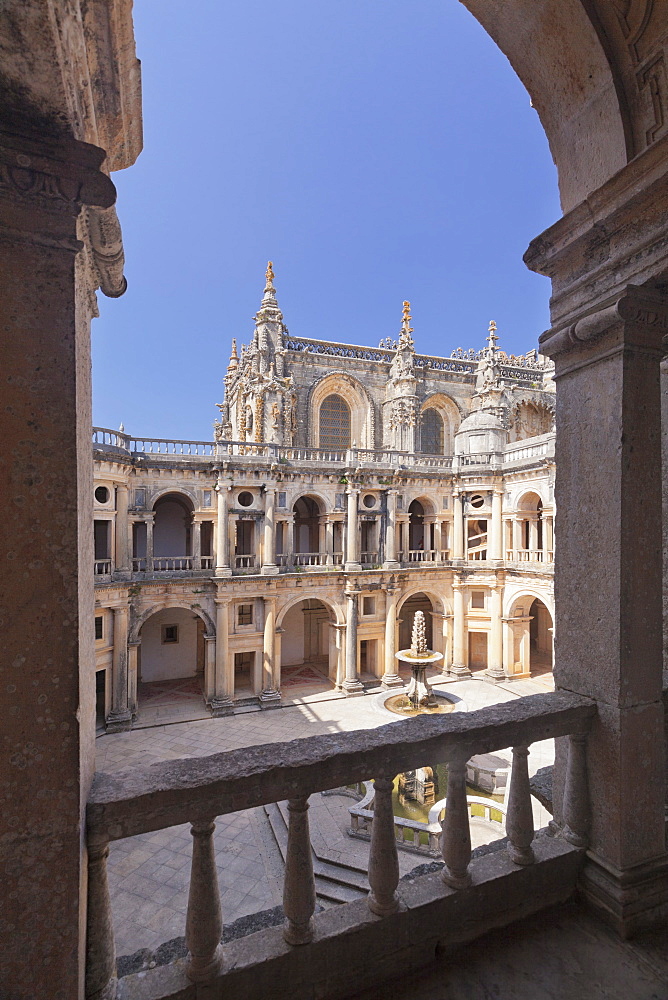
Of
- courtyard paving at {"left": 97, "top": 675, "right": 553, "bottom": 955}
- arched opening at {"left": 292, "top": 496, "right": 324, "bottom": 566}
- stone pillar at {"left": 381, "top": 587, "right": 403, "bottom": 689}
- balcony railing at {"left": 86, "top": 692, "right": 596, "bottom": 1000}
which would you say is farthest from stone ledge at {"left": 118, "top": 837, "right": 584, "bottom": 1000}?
arched opening at {"left": 292, "top": 496, "right": 324, "bottom": 566}

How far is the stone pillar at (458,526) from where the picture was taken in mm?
24188

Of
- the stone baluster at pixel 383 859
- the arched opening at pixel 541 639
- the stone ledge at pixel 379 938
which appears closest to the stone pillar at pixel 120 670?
the stone ledge at pixel 379 938

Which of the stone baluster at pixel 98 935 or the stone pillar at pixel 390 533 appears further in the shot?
the stone pillar at pixel 390 533

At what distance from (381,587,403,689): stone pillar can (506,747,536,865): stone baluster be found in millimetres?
19774

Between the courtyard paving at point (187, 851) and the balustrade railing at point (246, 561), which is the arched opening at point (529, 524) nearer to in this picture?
the courtyard paving at point (187, 851)

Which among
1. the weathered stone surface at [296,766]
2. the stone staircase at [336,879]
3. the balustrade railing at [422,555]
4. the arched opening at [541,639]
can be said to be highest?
the weathered stone surface at [296,766]

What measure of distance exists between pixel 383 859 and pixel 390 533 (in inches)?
797

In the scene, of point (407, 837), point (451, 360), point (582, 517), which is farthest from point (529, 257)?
point (451, 360)

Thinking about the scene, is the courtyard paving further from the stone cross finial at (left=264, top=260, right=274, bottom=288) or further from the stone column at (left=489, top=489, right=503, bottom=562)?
the stone cross finial at (left=264, top=260, right=274, bottom=288)

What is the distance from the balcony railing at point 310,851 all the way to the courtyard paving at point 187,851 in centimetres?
362

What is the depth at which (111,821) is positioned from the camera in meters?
2.11

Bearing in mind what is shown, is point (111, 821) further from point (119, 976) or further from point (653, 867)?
point (653, 867)

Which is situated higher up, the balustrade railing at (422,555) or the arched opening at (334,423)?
the arched opening at (334,423)

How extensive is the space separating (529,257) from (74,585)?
12.5 feet
